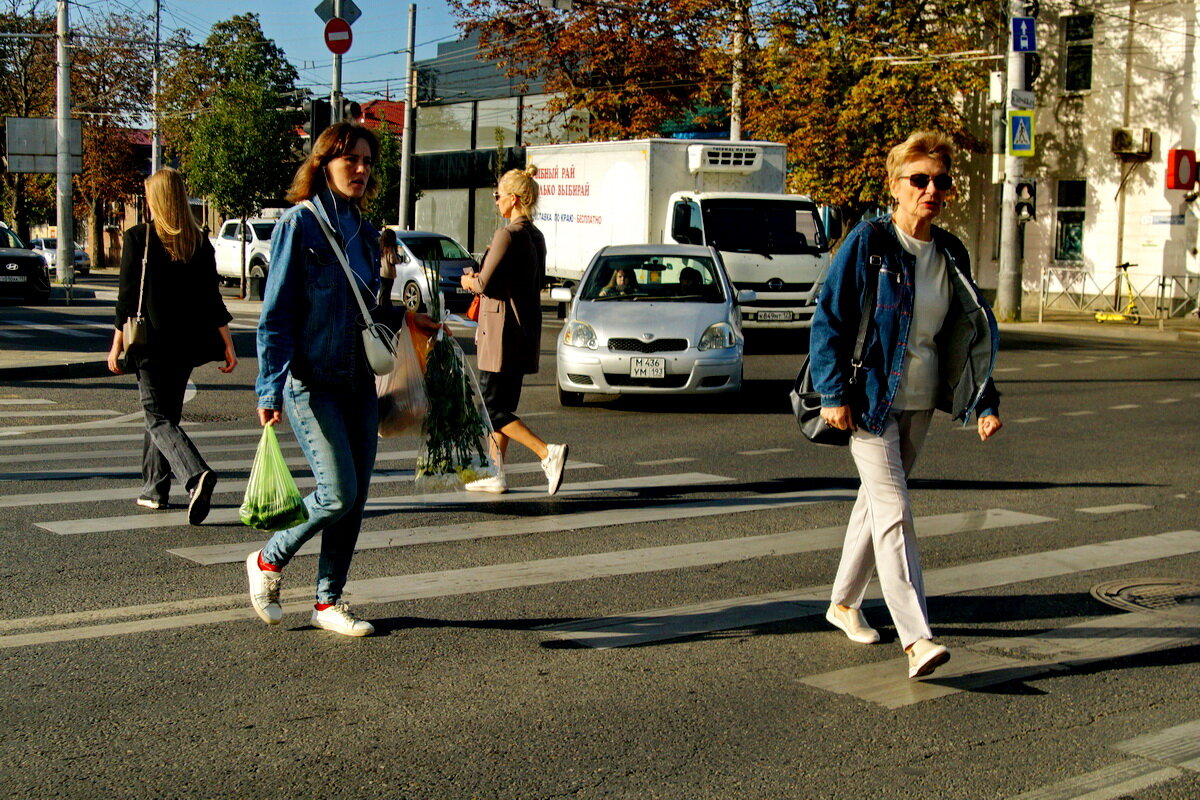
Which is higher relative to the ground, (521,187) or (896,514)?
(521,187)

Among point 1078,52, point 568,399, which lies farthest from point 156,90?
point 568,399

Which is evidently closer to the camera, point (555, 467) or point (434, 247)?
point (555, 467)

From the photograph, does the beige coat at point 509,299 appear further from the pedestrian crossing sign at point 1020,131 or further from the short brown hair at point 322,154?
the pedestrian crossing sign at point 1020,131

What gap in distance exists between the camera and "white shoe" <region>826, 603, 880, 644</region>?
5324mm

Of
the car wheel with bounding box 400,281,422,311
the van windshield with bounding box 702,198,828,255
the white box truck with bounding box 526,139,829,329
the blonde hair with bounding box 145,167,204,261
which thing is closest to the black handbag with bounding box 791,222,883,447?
the blonde hair with bounding box 145,167,204,261

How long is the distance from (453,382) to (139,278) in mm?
2676

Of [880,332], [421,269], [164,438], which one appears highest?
[421,269]

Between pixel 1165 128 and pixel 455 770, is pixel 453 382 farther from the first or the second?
pixel 1165 128

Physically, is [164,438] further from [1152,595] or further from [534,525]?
[1152,595]

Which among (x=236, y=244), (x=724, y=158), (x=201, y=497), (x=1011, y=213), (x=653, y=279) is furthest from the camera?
(x=236, y=244)

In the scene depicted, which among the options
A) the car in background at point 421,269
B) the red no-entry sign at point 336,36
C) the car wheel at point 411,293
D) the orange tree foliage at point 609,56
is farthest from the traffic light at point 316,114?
the orange tree foliage at point 609,56

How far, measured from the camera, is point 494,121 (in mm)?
53031

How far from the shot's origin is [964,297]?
16.1ft

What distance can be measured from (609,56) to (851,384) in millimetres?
38398
